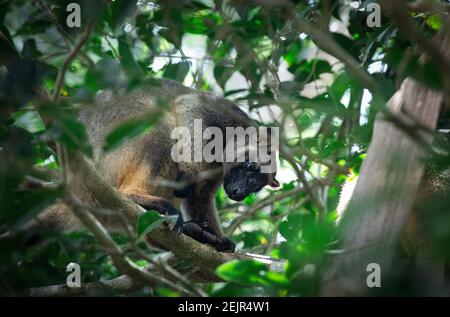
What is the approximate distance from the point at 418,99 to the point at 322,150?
215 centimetres

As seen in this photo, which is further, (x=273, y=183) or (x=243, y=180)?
(x=273, y=183)

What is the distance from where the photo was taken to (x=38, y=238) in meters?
4.40

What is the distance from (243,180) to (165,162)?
0.95 meters

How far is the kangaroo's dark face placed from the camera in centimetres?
601

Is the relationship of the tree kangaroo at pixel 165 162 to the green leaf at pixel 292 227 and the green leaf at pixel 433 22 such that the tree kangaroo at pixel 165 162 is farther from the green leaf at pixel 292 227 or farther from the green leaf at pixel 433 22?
the green leaf at pixel 433 22

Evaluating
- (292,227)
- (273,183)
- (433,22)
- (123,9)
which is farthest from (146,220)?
(433,22)

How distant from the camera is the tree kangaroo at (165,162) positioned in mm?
5488

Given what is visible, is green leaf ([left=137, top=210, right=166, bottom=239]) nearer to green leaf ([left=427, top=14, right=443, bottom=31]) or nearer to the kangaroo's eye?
the kangaroo's eye

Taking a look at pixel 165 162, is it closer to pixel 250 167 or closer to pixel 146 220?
pixel 250 167

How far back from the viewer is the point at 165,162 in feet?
18.3

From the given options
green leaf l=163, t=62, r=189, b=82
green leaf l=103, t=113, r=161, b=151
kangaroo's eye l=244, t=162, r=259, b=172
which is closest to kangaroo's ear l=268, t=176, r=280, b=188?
kangaroo's eye l=244, t=162, r=259, b=172

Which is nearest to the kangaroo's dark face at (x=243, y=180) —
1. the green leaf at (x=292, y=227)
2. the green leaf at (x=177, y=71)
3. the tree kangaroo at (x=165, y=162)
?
the tree kangaroo at (x=165, y=162)
